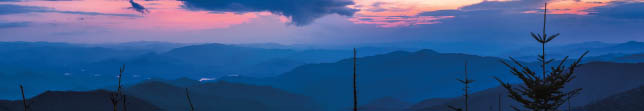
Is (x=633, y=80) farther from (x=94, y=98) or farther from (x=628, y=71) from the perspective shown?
(x=94, y=98)

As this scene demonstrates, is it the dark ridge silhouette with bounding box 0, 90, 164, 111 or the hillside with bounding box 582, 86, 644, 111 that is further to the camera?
the dark ridge silhouette with bounding box 0, 90, 164, 111

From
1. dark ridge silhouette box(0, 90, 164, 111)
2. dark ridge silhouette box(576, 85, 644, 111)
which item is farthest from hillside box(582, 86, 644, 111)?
dark ridge silhouette box(0, 90, 164, 111)

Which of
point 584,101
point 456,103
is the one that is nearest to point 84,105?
point 456,103

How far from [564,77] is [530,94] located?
103cm

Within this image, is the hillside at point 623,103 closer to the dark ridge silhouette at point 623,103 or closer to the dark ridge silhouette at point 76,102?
the dark ridge silhouette at point 623,103

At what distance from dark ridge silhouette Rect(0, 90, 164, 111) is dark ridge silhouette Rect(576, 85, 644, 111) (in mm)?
165094

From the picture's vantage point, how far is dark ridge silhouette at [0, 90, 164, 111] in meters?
144

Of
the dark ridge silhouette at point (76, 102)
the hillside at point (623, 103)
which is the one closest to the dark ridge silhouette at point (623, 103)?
the hillside at point (623, 103)

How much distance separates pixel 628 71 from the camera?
193 meters

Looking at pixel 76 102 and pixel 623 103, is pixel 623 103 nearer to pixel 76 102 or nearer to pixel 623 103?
pixel 623 103

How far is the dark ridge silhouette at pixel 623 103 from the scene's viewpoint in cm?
10912

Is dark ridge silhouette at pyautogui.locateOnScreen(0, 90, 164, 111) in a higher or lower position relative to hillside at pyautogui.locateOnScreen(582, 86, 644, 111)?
lower

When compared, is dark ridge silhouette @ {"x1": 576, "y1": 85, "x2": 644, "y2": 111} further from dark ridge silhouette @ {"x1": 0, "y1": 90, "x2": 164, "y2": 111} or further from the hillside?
dark ridge silhouette @ {"x1": 0, "y1": 90, "x2": 164, "y2": 111}

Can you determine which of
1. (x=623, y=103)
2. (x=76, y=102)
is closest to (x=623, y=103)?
(x=623, y=103)
